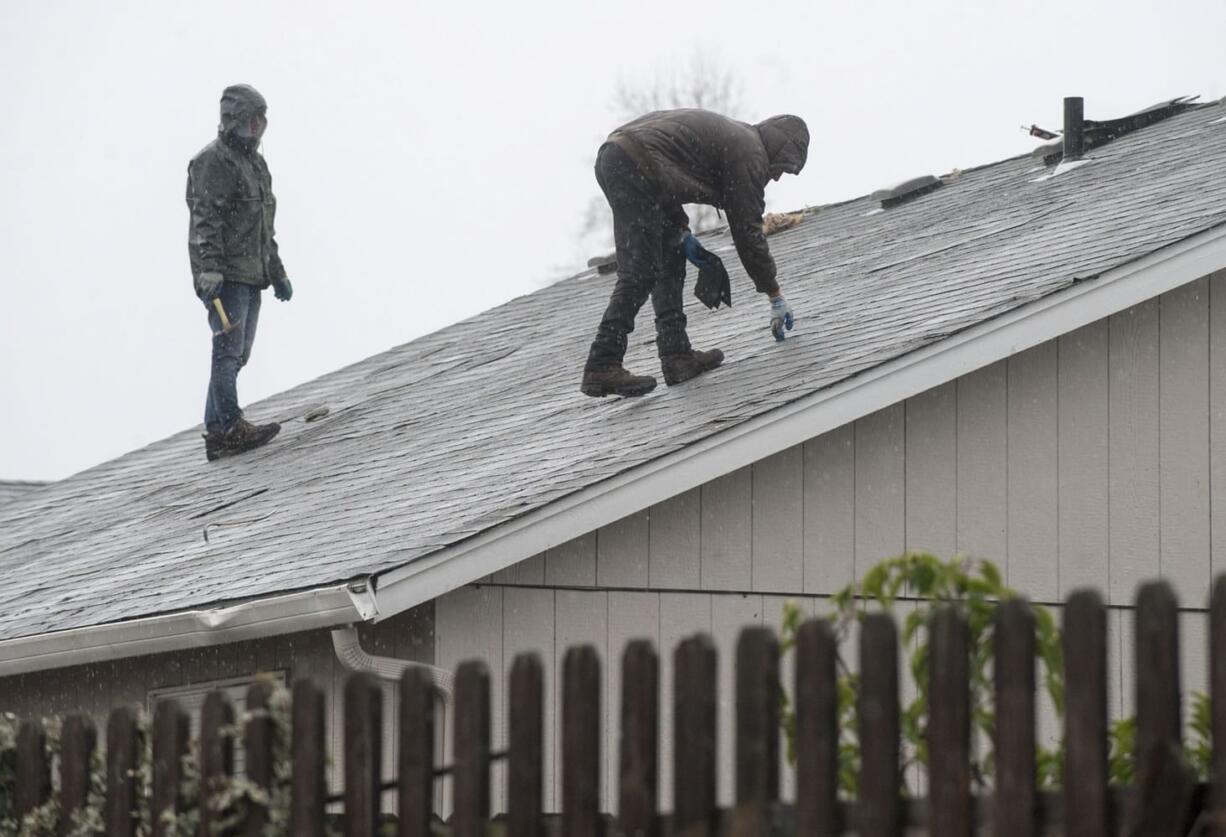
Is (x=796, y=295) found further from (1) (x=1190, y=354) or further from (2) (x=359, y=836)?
(2) (x=359, y=836)

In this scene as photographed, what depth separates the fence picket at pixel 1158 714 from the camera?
333cm

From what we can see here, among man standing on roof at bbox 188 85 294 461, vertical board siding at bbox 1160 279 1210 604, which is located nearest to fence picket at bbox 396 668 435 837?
vertical board siding at bbox 1160 279 1210 604

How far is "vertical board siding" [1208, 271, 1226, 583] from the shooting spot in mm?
8367

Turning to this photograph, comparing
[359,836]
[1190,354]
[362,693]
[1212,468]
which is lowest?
[359,836]

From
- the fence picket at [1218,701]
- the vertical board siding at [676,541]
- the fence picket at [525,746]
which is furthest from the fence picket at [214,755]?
the vertical board siding at [676,541]

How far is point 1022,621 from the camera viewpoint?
3.45 m

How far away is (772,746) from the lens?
12.3 ft

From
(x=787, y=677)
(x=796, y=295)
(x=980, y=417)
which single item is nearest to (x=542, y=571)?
(x=787, y=677)

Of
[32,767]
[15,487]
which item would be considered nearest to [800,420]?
[32,767]

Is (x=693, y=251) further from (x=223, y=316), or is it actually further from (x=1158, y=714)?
(x=1158, y=714)

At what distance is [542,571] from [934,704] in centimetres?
460

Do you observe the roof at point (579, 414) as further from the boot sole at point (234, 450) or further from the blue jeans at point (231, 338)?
the blue jeans at point (231, 338)

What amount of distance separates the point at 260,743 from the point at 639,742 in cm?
106

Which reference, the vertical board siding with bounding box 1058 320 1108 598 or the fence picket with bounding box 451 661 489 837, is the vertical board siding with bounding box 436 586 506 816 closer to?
the vertical board siding with bounding box 1058 320 1108 598
